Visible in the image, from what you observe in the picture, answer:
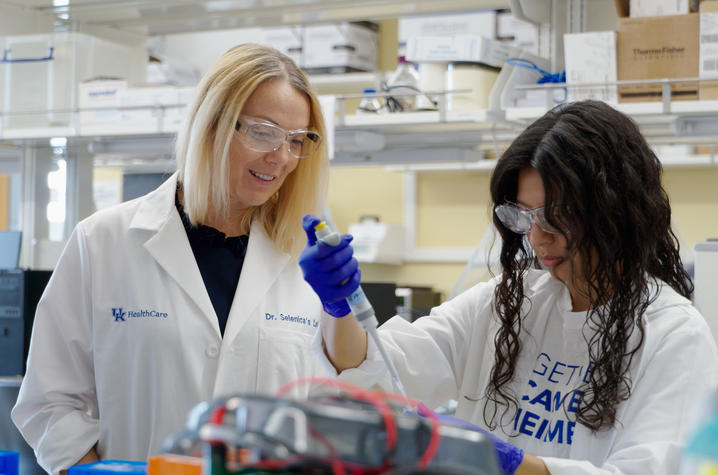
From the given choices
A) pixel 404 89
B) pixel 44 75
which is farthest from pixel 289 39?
pixel 404 89

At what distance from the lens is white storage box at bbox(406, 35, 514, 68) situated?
2.25 metres

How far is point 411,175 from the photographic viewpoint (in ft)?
15.0

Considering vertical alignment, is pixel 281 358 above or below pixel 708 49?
below

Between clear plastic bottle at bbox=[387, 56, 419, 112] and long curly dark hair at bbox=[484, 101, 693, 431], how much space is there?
91cm

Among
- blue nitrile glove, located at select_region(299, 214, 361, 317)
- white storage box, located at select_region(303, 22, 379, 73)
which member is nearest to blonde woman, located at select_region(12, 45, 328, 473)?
blue nitrile glove, located at select_region(299, 214, 361, 317)

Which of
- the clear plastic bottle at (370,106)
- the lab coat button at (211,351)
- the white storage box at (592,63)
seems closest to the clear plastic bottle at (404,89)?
the clear plastic bottle at (370,106)

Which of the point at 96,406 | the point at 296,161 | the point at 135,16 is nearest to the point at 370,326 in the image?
the point at 296,161

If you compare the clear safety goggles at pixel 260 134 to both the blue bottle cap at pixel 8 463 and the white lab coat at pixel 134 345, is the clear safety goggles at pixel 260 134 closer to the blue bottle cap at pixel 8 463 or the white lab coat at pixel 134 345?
the white lab coat at pixel 134 345

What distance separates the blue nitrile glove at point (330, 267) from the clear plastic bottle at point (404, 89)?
104cm

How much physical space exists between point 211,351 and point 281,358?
130mm

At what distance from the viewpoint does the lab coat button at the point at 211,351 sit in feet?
4.94

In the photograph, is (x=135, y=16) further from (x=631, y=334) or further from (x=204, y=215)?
(x=631, y=334)

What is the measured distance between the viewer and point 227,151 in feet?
4.92

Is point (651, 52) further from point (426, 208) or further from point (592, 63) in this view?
point (426, 208)
